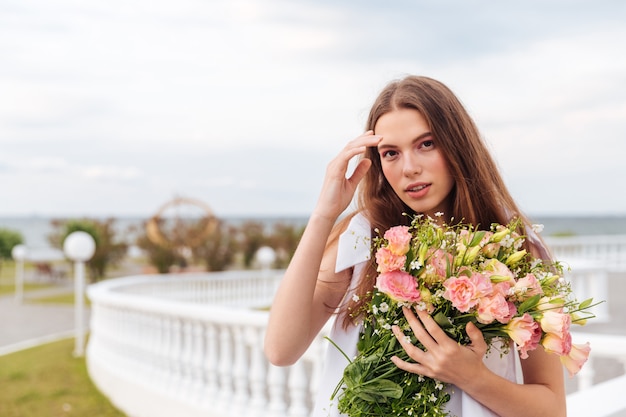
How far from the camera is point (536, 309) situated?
1.31 m

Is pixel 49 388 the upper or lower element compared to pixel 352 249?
lower

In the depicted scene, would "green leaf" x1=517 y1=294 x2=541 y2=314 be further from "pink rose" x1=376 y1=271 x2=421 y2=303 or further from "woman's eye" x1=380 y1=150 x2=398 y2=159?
"woman's eye" x1=380 y1=150 x2=398 y2=159

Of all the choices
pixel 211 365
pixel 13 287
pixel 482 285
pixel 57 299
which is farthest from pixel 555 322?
pixel 13 287

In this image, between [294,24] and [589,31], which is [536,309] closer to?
[294,24]

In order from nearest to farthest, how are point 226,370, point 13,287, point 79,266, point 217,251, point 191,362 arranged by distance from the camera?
point 226,370, point 191,362, point 79,266, point 217,251, point 13,287

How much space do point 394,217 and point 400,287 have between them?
1.43ft

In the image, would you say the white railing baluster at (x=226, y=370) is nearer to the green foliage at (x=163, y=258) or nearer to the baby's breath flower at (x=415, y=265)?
the baby's breath flower at (x=415, y=265)

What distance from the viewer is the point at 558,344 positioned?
127 cm

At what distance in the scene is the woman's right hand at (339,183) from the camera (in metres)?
1.51

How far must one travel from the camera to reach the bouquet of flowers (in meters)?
1.26

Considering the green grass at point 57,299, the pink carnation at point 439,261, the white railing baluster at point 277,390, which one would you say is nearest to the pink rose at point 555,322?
the pink carnation at point 439,261

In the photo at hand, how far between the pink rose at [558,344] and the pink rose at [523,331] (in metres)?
0.02

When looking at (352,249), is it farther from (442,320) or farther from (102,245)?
(102,245)

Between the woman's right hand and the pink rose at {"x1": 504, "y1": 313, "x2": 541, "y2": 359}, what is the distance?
477mm
